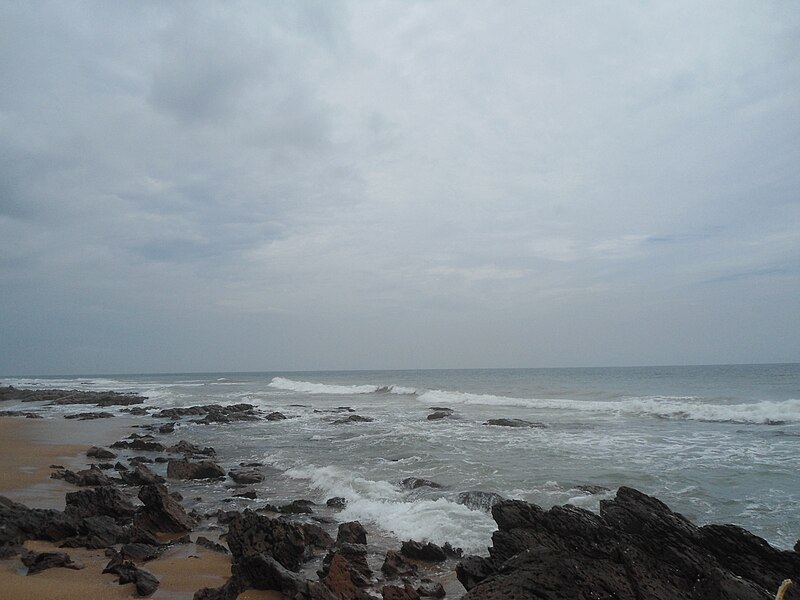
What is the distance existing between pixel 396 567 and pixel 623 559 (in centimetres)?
378

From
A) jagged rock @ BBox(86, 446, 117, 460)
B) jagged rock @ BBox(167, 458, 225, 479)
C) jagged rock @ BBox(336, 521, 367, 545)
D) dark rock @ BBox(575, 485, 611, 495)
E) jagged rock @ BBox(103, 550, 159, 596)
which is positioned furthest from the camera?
jagged rock @ BBox(86, 446, 117, 460)

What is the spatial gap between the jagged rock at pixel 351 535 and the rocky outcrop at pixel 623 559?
3.12m

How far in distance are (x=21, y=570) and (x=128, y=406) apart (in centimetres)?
3957

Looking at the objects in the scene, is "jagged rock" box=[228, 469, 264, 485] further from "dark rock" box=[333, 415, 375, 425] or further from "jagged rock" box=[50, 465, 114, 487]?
"dark rock" box=[333, 415, 375, 425]

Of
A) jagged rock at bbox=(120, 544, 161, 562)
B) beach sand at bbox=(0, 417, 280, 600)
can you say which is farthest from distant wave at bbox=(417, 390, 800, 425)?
jagged rock at bbox=(120, 544, 161, 562)

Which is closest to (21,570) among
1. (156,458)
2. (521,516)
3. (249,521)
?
(249,521)

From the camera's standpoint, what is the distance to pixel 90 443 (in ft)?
73.7

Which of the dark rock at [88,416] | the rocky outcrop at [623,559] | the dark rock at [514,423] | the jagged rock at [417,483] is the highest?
the rocky outcrop at [623,559]

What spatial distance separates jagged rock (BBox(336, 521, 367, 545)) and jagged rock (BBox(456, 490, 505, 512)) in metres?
3.28

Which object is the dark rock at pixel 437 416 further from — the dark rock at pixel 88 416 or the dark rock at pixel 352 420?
the dark rock at pixel 88 416

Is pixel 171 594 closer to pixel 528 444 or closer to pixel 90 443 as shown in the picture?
pixel 528 444

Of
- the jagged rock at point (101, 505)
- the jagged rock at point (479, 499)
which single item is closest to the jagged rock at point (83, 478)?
the jagged rock at point (101, 505)

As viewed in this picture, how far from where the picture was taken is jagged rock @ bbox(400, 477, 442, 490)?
1344cm

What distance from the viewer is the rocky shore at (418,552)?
18.3ft
